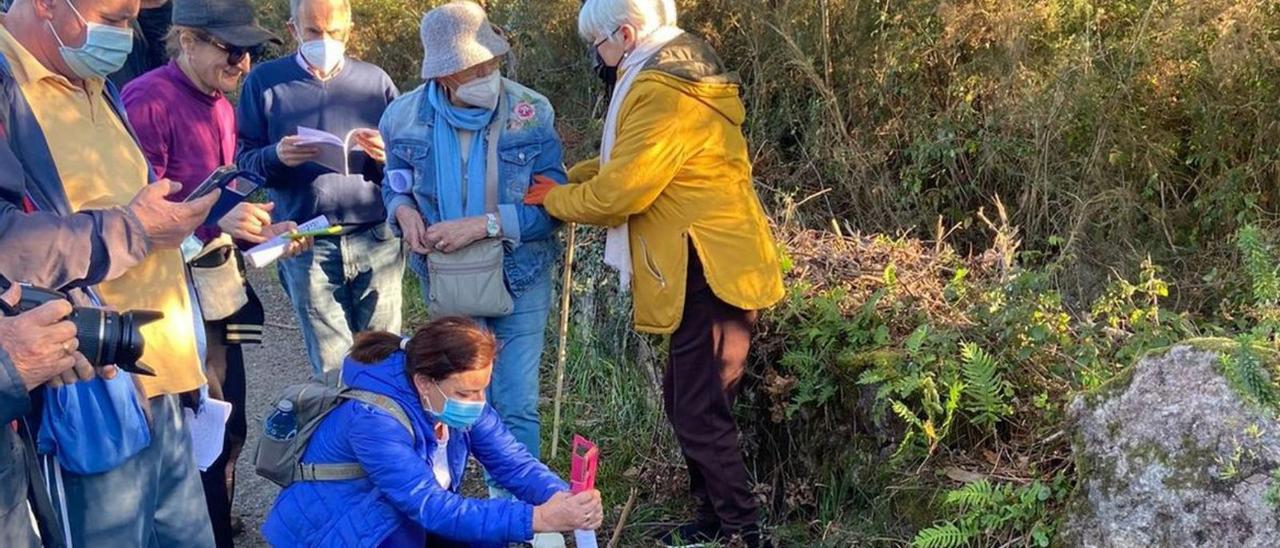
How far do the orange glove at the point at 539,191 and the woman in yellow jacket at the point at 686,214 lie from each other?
0.05 meters

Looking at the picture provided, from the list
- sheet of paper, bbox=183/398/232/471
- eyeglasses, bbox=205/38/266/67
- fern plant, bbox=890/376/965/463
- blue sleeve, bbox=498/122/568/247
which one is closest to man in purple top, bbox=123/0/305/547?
eyeglasses, bbox=205/38/266/67

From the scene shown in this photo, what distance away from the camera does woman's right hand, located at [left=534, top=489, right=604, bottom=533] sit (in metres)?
3.12

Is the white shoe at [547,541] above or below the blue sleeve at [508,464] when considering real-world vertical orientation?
below

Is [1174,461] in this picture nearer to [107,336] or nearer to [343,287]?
[107,336]

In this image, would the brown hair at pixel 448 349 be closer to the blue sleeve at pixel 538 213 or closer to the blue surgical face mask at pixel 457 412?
the blue surgical face mask at pixel 457 412

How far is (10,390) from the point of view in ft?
7.41

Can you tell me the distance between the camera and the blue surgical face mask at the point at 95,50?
2.76 meters

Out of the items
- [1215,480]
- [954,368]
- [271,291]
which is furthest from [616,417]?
[271,291]

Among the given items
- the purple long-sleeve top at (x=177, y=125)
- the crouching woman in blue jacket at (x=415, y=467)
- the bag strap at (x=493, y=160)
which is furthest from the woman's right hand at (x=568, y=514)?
the purple long-sleeve top at (x=177, y=125)

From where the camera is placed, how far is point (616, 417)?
5.02 m

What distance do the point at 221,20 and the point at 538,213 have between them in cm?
118

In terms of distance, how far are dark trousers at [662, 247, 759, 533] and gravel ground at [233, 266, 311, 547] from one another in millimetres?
1721

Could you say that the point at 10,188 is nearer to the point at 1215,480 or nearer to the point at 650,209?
the point at 650,209

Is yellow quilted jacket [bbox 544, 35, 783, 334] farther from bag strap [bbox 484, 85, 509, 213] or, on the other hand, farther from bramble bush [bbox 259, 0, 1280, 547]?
bramble bush [bbox 259, 0, 1280, 547]
